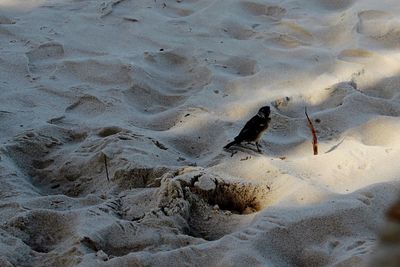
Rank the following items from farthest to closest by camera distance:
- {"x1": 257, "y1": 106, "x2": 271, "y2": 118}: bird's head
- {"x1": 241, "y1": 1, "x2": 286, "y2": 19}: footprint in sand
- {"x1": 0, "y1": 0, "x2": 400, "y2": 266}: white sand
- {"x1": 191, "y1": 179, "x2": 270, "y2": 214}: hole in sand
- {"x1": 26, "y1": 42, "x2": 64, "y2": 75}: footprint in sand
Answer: {"x1": 241, "y1": 1, "x2": 286, "y2": 19}: footprint in sand
{"x1": 26, "y1": 42, "x2": 64, "y2": 75}: footprint in sand
{"x1": 257, "y1": 106, "x2": 271, "y2": 118}: bird's head
{"x1": 191, "y1": 179, "x2": 270, "y2": 214}: hole in sand
{"x1": 0, "y1": 0, "x2": 400, "y2": 266}: white sand

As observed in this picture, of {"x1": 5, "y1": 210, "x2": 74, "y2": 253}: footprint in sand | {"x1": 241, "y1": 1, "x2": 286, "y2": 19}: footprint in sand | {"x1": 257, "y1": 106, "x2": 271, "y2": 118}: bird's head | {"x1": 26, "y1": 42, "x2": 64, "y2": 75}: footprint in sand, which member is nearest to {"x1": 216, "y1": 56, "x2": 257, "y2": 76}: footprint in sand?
{"x1": 241, "y1": 1, "x2": 286, "y2": 19}: footprint in sand

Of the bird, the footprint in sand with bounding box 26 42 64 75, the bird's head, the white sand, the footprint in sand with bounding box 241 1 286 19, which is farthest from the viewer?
the footprint in sand with bounding box 241 1 286 19

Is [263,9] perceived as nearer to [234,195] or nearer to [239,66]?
[239,66]

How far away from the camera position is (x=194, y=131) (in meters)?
3.67

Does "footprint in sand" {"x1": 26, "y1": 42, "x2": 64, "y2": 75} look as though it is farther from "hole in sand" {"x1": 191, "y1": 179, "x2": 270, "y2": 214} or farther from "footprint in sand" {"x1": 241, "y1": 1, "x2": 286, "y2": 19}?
"hole in sand" {"x1": 191, "y1": 179, "x2": 270, "y2": 214}

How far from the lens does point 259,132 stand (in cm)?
329

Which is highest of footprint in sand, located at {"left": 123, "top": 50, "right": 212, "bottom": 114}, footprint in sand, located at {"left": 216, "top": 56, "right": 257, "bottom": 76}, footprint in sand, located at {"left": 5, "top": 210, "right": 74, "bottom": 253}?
footprint in sand, located at {"left": 5, "top": 210, "right": 74, "bottom": 253}

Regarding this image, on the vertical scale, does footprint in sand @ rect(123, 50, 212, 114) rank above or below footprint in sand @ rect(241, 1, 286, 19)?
below

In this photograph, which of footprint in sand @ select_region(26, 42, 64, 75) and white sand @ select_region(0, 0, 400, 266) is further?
footprint in sand @ select_region(26, 42, 64, 75)

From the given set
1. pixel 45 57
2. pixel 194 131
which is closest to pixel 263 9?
pixel 45 57

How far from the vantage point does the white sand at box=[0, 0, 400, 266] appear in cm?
249

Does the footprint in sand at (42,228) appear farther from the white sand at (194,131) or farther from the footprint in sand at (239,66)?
the footprint in sand at (239,66)

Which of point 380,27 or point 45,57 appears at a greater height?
point 380,27

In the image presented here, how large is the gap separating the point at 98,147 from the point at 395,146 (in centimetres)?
164
